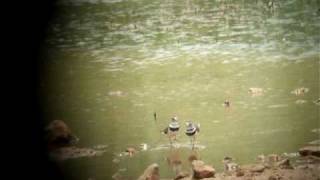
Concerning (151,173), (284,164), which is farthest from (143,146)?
(284,164)

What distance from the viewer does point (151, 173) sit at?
4.92 metres

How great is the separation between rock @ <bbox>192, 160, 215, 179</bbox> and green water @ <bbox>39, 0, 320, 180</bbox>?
0.10 m

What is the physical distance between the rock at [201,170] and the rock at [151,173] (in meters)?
0.37

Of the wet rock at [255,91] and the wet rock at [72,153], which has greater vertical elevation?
the wet rock at [255,91]

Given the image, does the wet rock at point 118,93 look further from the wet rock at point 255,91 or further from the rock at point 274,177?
the rock at point 274,177

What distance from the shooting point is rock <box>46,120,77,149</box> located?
16.1ft

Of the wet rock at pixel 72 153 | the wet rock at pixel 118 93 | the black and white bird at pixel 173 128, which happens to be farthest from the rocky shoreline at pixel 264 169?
the wet rock at pixel 118 93

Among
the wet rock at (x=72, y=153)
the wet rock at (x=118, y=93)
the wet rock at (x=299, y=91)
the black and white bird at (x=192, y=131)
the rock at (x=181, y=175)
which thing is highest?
the wet rock at (x=118, y=93)

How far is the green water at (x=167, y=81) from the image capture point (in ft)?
16.5

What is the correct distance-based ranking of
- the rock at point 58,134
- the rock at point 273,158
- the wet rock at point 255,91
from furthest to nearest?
→ the wet rock at point 255,91
the rock at point 273,158
the rock at point 58,134

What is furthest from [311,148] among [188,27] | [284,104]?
[188,27]

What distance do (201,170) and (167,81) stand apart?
96 centimetres

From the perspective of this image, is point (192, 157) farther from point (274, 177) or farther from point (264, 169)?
point (274, 177)

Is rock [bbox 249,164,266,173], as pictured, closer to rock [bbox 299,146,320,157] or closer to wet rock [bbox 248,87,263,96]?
rock [bbox 299,146,320,157]
